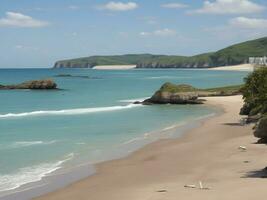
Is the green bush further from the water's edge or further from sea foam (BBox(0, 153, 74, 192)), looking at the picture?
sea foam (BBox(0, 153, 74, 192))

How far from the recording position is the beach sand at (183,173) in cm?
1838

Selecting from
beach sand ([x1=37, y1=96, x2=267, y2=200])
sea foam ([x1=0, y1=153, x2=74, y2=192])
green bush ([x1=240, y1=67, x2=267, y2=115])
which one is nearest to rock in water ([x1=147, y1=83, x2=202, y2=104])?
green bush ([x1=240, y1=67, x2=267, y2=115])

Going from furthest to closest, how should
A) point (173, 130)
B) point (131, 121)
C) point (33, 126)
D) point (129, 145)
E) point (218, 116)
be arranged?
point (218, 116) → point (131, 121) → point (33, 126) → point (173, 130) → point (129, 145)

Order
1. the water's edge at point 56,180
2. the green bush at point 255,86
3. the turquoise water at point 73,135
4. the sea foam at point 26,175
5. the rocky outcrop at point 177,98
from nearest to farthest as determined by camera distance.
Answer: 1. the water's edge at point 56,180
2. the sea foam at point 26,175
3. the turquoise water at point 73,135
4. the green bush at point 255,86
5. the rocky outcrop at point 177,98

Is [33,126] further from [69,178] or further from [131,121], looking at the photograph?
[69,178]

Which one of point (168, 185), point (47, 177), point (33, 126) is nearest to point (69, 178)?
point (47, 177)

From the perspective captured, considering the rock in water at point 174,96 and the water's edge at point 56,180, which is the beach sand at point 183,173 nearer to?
the water's edge at point 56,180

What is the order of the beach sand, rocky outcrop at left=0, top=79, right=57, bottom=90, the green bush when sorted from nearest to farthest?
the beach sand, the green bush, rocky outcrop at left=0, top=79, right=57, bottom=90

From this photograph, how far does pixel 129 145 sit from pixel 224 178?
42.5 ft

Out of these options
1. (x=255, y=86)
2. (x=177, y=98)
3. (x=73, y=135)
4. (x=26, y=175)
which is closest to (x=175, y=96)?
(x=177, y=98)

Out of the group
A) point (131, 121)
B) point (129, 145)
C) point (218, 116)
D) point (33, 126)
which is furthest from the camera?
point (218, 116)

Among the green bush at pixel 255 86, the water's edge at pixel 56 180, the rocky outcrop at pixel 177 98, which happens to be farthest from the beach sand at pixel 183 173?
the rocky outcrop at pixel 177 98

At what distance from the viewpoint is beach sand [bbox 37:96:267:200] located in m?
18.4

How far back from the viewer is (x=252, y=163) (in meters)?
24.1
